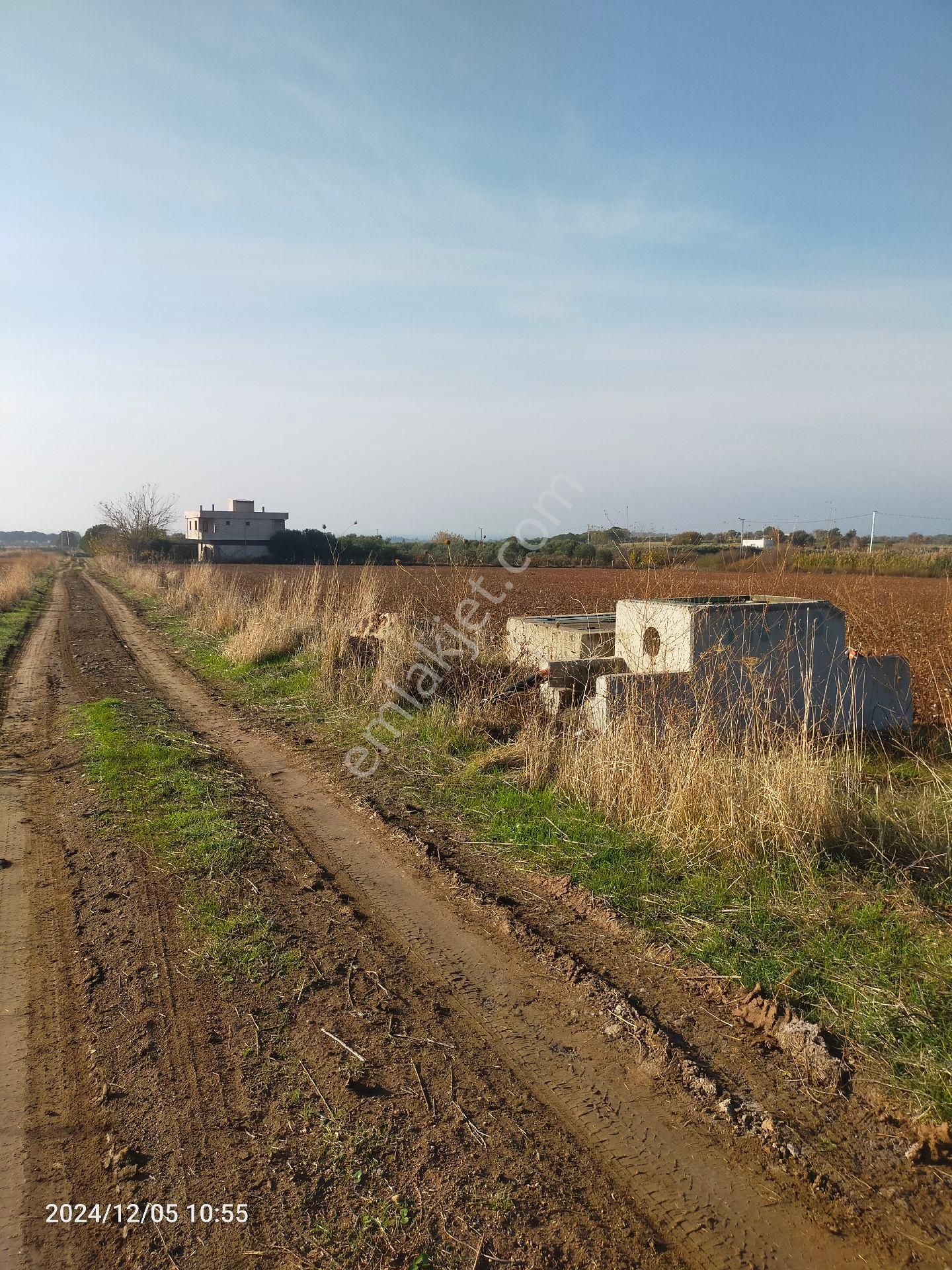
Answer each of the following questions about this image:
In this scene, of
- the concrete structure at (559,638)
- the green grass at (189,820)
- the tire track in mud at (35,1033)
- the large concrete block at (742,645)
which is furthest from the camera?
the concrete structure at (559,638)

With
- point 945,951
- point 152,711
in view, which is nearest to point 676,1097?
point 945,951

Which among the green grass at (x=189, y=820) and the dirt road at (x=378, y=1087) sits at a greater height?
the green grass at (x=189, y=820)

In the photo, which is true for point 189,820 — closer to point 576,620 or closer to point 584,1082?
point 584,1082

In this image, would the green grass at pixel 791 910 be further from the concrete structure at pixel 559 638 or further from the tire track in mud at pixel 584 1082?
the concrete structure at pixel 559 638

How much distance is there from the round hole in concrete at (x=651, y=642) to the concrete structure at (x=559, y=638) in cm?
63

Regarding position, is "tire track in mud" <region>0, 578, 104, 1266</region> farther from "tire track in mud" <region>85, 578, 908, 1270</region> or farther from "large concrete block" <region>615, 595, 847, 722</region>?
"large concrete block" <region>615, 595, 847, 722</region>

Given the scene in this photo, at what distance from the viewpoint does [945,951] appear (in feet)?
12.9

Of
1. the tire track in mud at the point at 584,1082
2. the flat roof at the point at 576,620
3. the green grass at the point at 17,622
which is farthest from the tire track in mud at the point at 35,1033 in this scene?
the green grass at the point at 17,622

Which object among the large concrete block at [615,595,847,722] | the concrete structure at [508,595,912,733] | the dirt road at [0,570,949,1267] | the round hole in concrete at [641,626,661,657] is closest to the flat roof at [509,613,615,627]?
the concrete structure at [508,595,912,733]

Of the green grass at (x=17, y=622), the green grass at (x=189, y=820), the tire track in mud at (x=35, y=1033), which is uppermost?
the green grass at (x=17, y=622)

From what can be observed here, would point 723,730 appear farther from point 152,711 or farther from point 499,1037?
point 152,711

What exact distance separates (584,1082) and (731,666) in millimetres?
5210

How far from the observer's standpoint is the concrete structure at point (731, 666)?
23.3 feet
